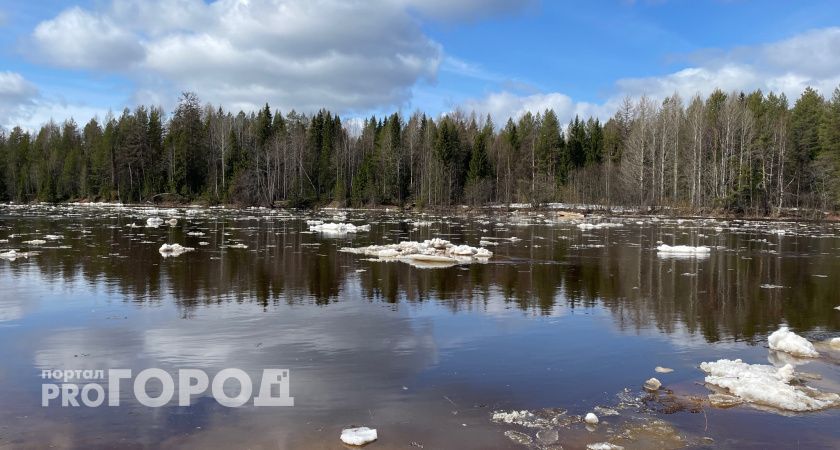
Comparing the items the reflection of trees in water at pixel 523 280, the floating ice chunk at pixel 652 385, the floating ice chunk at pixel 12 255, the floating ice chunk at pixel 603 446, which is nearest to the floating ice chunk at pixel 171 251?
the reflection of trees in water at pixel 523 280

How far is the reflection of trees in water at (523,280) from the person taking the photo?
13.6 metres

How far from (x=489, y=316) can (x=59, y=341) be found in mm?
8451

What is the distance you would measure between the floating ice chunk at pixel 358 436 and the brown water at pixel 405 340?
18 cm

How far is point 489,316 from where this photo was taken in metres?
12.8

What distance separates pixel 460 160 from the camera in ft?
297

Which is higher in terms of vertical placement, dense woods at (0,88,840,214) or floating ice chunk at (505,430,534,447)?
dense woods at (0,88,840,214)

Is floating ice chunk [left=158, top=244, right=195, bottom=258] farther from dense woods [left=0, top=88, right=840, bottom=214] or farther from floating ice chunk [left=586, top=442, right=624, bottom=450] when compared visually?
dense woods [left=0, top=88, right=840, bottom=214]

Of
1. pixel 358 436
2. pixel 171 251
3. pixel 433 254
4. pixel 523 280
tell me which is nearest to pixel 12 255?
pixel 171 251

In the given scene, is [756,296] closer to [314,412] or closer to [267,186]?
[314,412]

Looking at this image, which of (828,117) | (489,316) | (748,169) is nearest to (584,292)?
(489,316)

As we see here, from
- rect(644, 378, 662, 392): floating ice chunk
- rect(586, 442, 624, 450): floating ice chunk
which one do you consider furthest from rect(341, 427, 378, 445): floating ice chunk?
rect(644, 378, 662, 392): floating ice chunk
